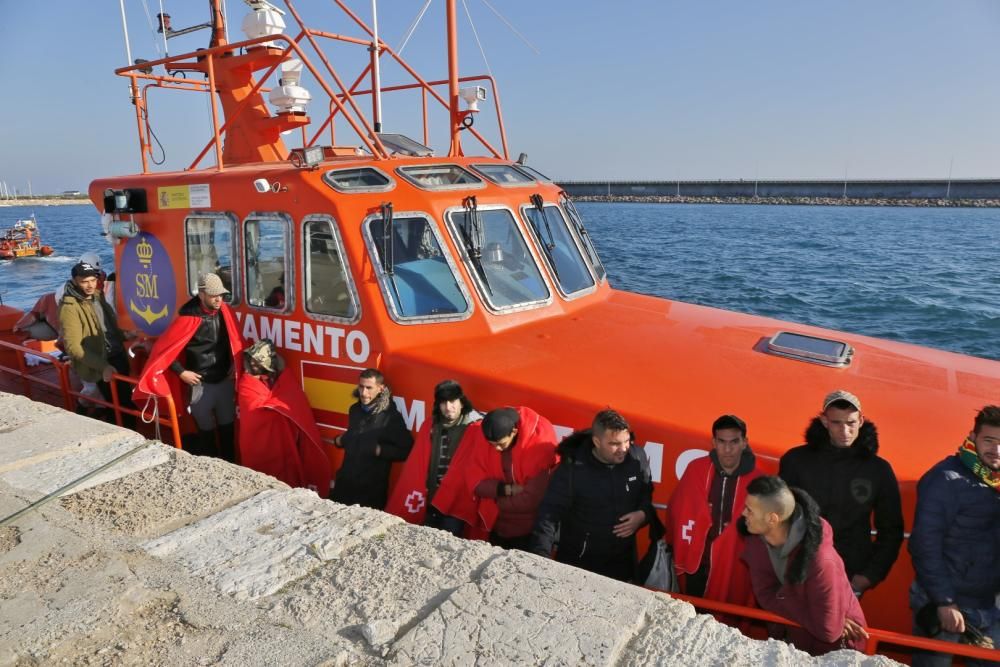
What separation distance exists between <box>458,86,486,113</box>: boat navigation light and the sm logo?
276 centimetres

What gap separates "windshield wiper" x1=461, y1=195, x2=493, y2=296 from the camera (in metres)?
4.51

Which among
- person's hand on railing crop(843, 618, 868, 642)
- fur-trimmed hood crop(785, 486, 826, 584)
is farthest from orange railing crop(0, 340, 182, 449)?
person's hand on railing crop(843, 618, 868, 642)

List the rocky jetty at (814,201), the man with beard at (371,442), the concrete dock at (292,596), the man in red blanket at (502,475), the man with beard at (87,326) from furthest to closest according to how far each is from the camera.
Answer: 1. the rocky jetty at (814,201)
2. the man with beard at (87,326)
3. the man with beard at (371,442)
4. the man in red blanket at (502,475)
5. the concrete dock at (292,596)

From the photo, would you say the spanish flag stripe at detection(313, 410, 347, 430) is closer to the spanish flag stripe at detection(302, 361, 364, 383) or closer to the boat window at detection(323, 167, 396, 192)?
the spanish flag stripe at detection(302, 361, 364, 383)

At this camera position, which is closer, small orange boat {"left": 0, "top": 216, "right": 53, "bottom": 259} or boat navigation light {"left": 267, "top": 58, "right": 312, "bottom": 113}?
boat navigation light {"left": 267, "top": 58, "right": 312, "bottom": 113}

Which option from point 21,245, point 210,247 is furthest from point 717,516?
point 21,245

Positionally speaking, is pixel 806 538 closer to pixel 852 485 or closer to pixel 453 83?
pixel 852 485

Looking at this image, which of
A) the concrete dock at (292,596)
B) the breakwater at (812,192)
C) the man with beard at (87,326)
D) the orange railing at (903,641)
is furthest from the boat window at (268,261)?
the breakwater at (812,192)

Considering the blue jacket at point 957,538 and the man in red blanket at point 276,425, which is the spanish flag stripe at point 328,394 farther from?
the blue jacket at point 957,538

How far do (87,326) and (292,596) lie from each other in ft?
12.9

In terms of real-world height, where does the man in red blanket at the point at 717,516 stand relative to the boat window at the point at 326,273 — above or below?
below

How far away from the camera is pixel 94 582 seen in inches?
86.9

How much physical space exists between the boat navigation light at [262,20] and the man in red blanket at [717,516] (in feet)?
16.4

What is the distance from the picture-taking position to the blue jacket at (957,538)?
2.77 meters
